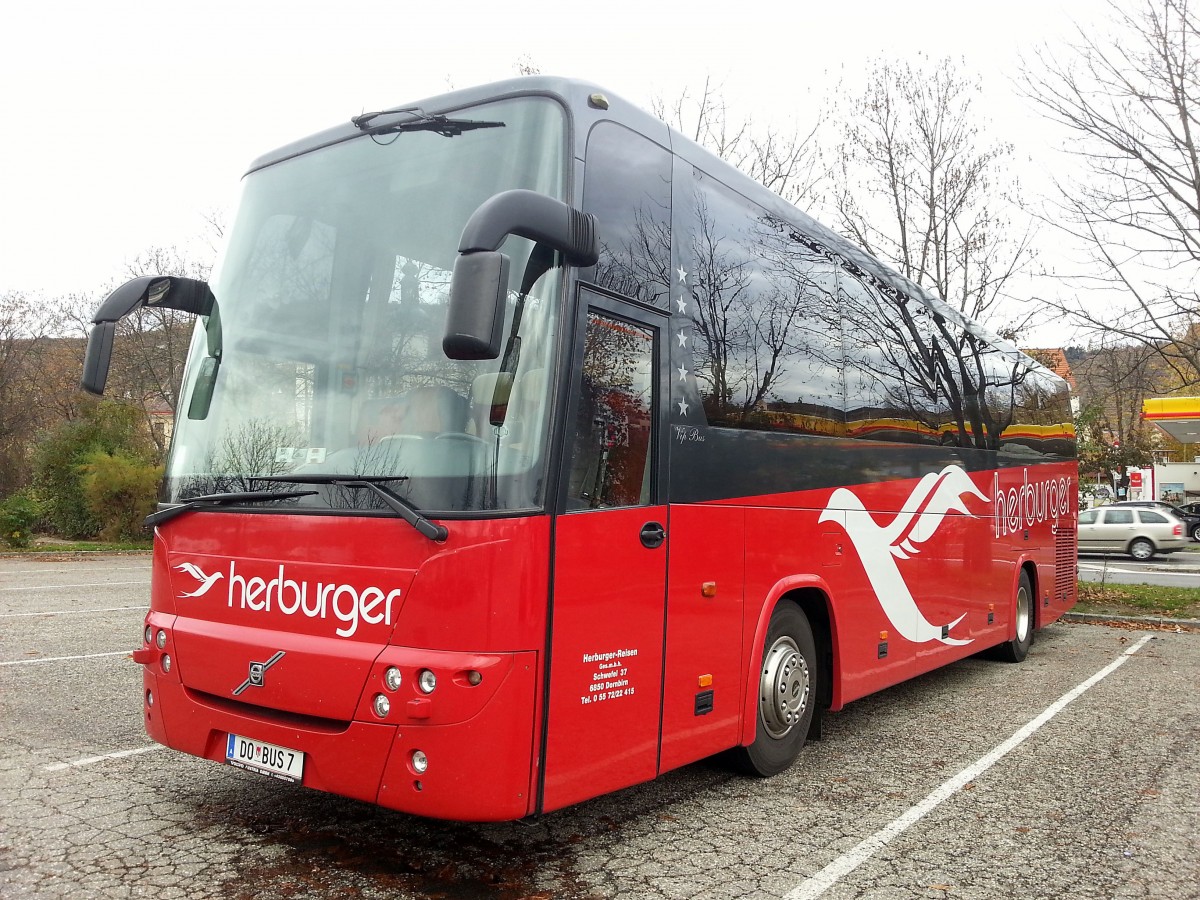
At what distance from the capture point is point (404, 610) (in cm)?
381

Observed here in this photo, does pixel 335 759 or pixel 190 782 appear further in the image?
pixel 190 782

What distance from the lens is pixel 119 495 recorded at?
2858cm

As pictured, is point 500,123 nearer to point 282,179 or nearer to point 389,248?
point 389,248

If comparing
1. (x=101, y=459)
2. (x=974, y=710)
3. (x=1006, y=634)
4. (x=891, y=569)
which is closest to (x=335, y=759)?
(x=891, y=569)

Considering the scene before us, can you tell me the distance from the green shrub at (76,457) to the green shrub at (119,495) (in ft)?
2.32

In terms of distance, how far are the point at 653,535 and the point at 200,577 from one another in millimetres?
2126

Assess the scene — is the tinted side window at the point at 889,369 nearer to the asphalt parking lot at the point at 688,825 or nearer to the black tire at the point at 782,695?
the black tire at the point at 782,695

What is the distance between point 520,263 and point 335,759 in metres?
2.18

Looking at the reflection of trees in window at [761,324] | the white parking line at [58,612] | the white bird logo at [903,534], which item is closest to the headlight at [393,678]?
the reflection of trees in window at [761,324]

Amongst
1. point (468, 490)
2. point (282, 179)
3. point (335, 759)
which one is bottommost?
point (335, 759)

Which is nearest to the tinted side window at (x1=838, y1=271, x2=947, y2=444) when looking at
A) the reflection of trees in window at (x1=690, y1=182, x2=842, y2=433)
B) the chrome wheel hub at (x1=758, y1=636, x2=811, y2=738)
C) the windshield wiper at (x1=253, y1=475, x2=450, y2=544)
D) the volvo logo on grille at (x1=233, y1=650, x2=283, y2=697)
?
the reflection of trees in window at (x1=690, y1=182, x2=842, y2=433)

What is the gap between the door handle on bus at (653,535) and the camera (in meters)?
4.48

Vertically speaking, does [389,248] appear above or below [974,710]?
above

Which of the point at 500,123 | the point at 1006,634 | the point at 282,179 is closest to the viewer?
the point at 500,123
